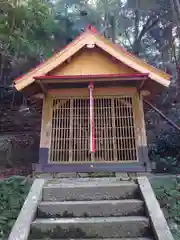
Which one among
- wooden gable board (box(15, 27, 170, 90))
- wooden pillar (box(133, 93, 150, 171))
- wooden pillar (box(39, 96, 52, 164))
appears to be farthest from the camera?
wooden pillar (box(39, 96, 52, 164))

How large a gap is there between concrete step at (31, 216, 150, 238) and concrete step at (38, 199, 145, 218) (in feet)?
1.20

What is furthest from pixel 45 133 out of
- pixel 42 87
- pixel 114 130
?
pixel 114 130

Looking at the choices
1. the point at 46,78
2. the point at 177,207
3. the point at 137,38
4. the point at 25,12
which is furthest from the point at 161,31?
the point at 177,207

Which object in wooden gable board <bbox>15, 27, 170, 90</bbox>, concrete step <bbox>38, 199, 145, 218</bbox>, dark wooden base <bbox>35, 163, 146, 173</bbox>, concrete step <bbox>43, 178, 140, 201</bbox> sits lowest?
concrete step <bbox>38, 199, 145, 218</bbox>

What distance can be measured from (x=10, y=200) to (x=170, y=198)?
124 inches

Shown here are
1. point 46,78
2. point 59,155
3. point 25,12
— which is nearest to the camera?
point 46,78

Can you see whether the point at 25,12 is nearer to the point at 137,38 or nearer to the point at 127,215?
the point at 127,215

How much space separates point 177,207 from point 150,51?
1883 centimetres

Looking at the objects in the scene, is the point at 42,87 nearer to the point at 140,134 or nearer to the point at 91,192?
the point at 140,134

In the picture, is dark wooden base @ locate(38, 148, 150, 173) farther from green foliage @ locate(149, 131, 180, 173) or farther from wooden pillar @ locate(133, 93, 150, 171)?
green foliage @ locate(149, 131, 180, 173)

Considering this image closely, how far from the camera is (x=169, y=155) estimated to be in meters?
9.59

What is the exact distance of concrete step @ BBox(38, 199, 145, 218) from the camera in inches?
188

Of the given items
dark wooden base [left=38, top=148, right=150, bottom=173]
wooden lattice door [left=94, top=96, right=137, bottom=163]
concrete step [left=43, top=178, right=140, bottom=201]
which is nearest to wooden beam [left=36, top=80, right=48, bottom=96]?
wooden lattice door [left=94, top=96, right=137, bottom=163]

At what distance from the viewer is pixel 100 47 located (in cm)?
721
